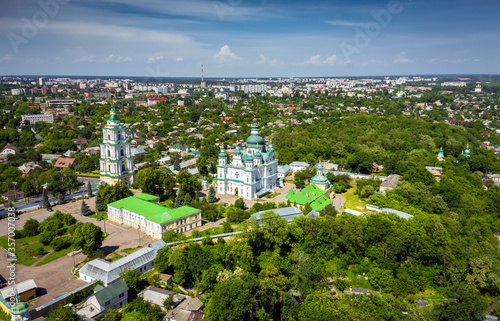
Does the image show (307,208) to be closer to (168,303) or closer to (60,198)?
(168,303)

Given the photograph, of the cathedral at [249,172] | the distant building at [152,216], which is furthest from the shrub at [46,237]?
the cathedral at [249,172]

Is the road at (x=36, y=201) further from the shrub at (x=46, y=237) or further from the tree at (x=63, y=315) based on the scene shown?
the tree at (x=63, y=315)

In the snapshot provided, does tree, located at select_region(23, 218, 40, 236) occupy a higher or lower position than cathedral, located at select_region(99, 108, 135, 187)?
lower

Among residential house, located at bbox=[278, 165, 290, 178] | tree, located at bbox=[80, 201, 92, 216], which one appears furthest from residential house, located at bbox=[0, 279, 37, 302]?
residential house, located at bbox=[278, 165, 290, 178]

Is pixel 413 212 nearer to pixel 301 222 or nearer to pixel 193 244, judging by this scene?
pixel 301 222

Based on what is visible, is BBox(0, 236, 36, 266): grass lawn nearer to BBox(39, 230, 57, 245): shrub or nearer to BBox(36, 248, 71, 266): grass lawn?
BBox(36, 248, 71, 266): grass lawn
